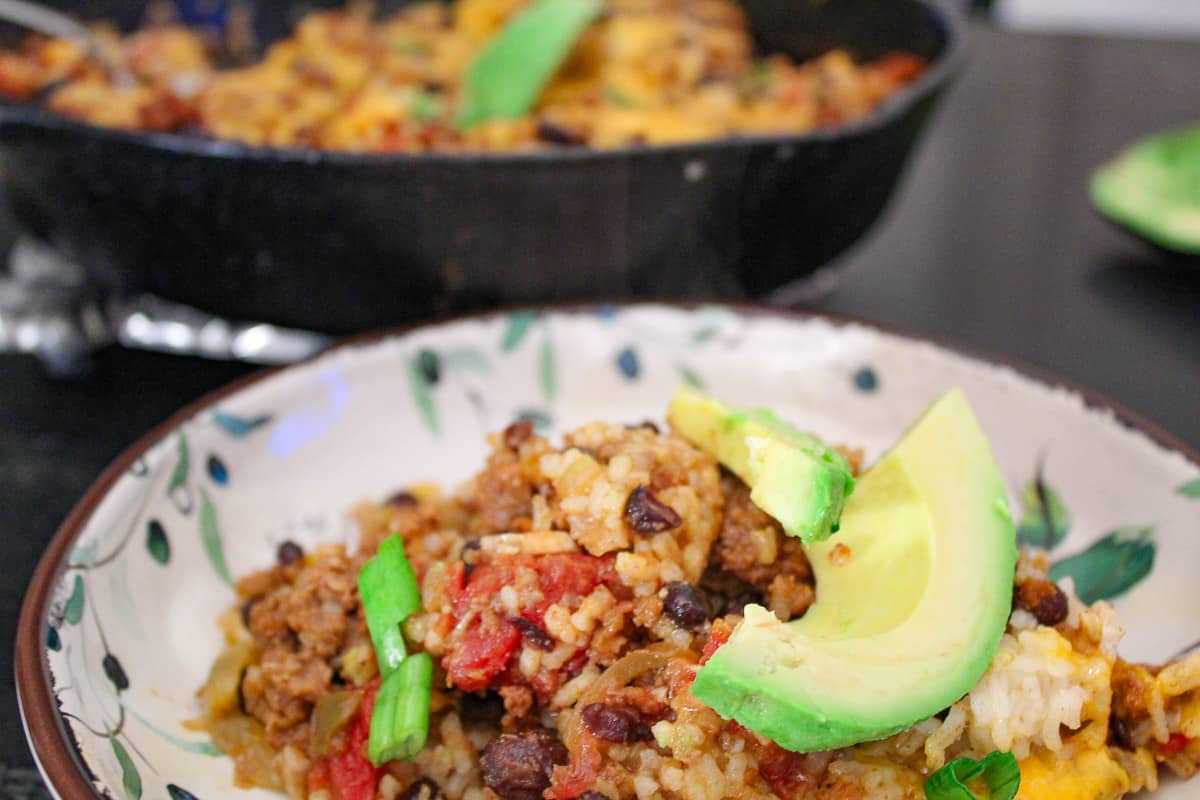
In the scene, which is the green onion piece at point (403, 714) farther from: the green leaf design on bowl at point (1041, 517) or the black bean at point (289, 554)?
the green leaf design on bowl at point (1041, 517)

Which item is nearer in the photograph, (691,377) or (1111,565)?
(1111,565)

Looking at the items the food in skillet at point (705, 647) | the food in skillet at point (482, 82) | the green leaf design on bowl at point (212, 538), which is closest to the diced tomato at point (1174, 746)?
the food in skillet at point (705, 647)

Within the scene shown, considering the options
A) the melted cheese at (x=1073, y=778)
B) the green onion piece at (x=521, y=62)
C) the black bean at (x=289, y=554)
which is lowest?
the black bean at (x=289, y=554)

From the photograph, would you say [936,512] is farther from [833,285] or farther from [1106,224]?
[1106,224]

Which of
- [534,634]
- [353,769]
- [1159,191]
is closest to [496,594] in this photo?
[534,634]

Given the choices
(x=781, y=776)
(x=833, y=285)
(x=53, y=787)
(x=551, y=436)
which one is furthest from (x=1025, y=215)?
(x=53, y=787)

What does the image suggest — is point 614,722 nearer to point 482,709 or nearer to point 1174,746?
point 482,709

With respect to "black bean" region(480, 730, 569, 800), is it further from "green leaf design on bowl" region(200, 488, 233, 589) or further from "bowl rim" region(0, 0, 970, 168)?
"bowl rim" region(0, 0, 970, 168)
